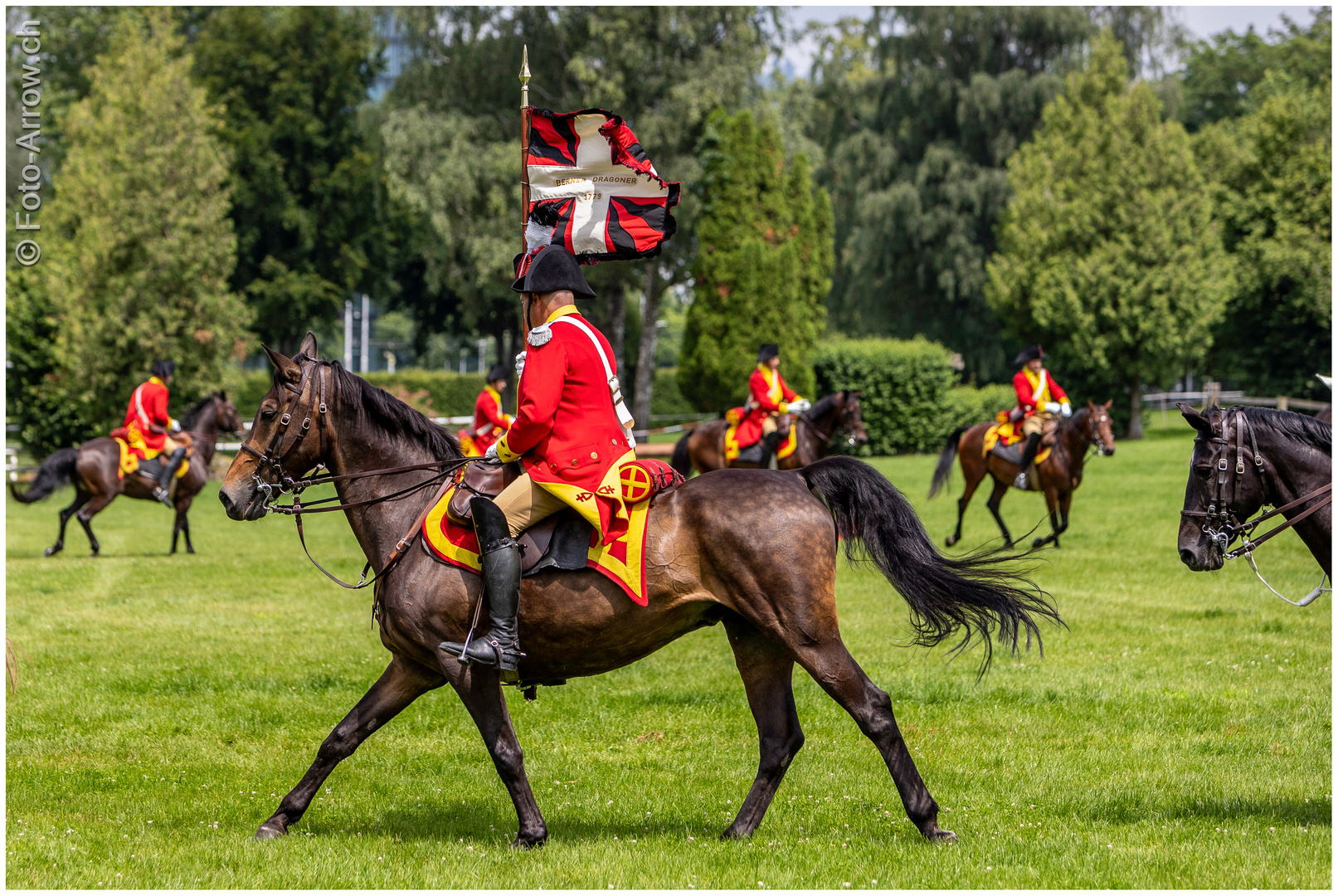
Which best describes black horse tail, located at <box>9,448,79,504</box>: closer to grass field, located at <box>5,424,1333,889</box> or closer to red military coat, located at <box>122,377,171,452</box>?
red military coat, located at <box>122,377,171,452</box>

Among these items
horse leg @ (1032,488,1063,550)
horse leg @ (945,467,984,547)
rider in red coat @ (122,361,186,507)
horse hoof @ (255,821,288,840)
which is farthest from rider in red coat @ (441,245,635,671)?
rider in red coat @ (122,361,186,507)

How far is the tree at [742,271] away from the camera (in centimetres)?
3206

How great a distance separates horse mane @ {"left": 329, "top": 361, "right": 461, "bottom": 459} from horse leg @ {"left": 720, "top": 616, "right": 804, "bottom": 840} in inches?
69.5

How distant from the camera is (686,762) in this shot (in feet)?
23.6

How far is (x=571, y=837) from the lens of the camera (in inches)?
230

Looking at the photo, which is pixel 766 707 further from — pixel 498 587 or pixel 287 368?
pixel 287 368

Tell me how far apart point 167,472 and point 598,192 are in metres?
13.2

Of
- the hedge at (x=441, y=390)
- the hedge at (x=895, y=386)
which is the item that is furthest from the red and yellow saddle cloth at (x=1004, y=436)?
the hedge at (x=441, y=390)

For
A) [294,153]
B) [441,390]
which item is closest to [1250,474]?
[294,153]

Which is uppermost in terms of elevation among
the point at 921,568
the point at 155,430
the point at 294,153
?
the point at 294,153

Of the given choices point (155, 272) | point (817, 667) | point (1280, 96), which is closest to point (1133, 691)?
point (817, 667)

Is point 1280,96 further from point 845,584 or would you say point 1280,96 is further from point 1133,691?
point 1133,691

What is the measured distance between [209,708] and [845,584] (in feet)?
23.9

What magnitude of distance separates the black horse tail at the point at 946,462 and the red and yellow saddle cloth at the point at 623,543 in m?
12.8
